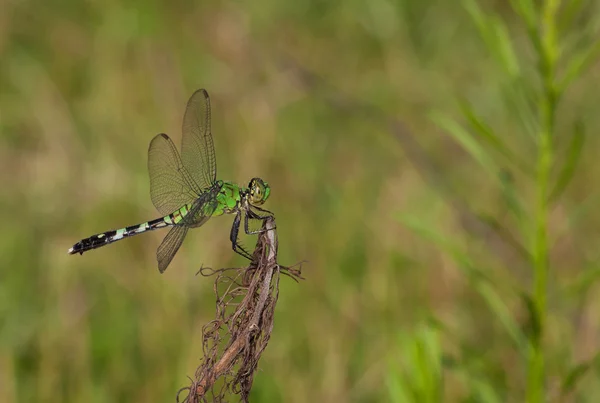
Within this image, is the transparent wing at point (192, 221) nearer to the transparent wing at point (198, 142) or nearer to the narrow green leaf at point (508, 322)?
the transparent wing at point (198, 142)

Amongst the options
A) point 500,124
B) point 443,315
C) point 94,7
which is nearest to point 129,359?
point 443,315

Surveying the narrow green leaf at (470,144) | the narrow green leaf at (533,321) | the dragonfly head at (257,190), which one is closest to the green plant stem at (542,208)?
the narrow green leaf at (533,321)

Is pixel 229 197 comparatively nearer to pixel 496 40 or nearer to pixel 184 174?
pixel 184 174

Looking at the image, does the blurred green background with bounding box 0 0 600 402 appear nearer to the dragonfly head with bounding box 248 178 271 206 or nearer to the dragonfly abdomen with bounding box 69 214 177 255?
the dragonfly head with bounding box 248 178 271 206

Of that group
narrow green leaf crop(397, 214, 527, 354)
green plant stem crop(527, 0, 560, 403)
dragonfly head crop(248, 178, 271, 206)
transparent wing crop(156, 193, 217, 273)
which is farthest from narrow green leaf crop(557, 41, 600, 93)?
transparent wing crop(156, 193, 217, 273)

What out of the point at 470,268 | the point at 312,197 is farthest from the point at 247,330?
the point at 312,197

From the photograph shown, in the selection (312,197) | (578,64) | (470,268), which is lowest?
(470,268)

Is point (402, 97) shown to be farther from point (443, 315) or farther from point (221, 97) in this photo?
point (443, 315)
